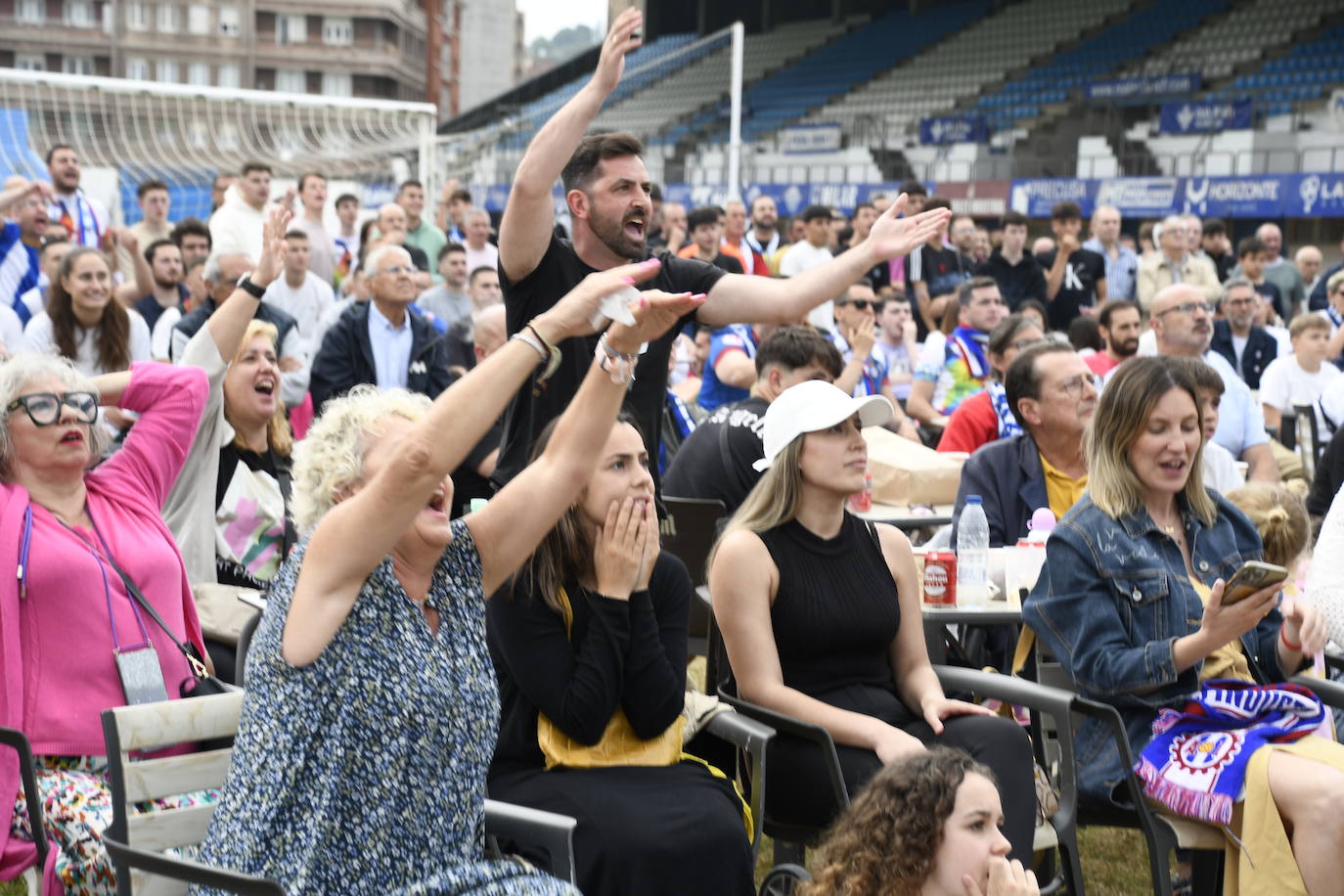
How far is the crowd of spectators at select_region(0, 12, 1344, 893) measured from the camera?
2.42m

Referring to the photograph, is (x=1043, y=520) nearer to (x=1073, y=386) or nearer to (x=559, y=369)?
(x=1073, y=386)

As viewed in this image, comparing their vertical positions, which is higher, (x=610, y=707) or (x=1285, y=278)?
(x=1285, y=278)

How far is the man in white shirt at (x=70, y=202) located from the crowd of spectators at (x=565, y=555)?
371 centimetres

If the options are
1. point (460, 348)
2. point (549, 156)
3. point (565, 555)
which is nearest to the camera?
point (565, 555)

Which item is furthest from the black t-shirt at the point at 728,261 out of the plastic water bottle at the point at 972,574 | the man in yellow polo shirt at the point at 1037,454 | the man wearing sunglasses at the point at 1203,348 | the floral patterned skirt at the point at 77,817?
the floral patterned skirt at the point at 77,817

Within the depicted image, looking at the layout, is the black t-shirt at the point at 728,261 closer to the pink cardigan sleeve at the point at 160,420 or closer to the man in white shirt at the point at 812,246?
the man in white shirt at the point at 812,246

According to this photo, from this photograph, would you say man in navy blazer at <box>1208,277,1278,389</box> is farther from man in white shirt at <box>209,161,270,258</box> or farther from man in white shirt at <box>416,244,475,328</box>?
man in white shirt at <box>209,161,270,258</box>

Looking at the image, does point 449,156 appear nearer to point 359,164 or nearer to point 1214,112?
point 359,164

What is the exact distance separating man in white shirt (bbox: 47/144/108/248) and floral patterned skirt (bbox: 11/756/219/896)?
715 centimetres

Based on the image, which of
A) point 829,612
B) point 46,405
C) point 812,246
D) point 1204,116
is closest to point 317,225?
point 812,246

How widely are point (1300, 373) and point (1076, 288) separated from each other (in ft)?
13.0

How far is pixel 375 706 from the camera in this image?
7.91 ft

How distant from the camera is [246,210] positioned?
10.0 meters

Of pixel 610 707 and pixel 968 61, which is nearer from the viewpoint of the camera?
pixel 610 707
